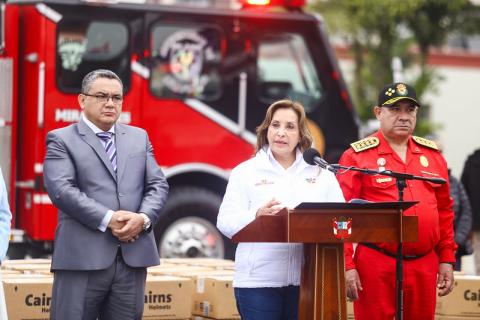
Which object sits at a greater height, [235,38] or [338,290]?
[235,38]

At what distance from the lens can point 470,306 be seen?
922cm

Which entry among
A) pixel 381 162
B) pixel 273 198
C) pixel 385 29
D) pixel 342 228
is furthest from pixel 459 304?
pixel 385 29

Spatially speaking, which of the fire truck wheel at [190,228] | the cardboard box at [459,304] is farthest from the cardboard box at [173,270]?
the fire truck wheel at [190,228]

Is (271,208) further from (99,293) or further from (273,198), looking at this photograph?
(99,293)

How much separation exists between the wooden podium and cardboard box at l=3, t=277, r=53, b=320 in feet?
7.03

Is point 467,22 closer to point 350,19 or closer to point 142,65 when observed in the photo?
point 350,19

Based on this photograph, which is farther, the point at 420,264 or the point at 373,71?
the point at 373,71

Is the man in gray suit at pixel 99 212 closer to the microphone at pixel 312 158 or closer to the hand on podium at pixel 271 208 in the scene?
the hand on podium at pixel 271 208

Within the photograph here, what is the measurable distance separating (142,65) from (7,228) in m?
6.61

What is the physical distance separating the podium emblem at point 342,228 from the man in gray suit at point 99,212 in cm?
103

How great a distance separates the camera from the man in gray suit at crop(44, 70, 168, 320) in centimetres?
657

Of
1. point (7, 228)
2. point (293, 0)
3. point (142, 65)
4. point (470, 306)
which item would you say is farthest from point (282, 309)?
point (293, 0)

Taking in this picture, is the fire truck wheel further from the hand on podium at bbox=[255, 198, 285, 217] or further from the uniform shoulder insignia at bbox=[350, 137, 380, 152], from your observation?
the hand on podium at bbox=[255, 198, 285, 217]

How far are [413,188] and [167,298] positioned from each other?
2122 mm
